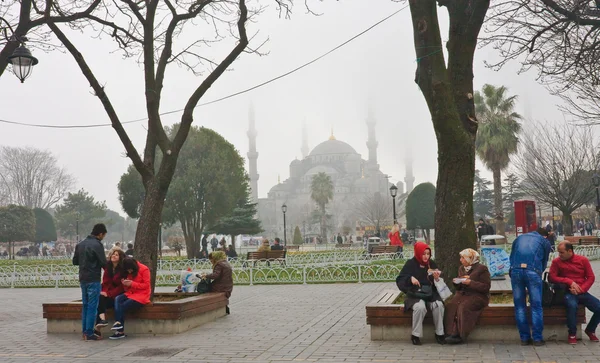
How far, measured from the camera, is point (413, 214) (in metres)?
42.8

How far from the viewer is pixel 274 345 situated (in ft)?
24.8

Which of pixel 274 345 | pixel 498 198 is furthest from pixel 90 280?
pixel 498 198

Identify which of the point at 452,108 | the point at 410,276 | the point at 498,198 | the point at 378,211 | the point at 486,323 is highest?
→ the point at 378,211

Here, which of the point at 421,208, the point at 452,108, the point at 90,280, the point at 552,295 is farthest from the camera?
the point at 421,208

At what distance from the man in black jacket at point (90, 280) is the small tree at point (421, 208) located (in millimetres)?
35493

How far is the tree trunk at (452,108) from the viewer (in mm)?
8125

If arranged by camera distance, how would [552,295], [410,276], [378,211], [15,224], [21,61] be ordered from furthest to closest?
[378,211], [15,224], [21,61], [410,276], [552,295]

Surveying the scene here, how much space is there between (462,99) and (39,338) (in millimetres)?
6643

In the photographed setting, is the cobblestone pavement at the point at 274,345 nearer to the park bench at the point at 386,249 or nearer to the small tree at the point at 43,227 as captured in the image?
the park bench at the point at 386,249

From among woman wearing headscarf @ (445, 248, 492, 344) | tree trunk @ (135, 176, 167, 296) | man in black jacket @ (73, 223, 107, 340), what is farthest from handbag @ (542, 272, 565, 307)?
man in black jacket @ (73, 223, 107, 340)

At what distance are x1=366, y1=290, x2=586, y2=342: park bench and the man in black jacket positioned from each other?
364 cm

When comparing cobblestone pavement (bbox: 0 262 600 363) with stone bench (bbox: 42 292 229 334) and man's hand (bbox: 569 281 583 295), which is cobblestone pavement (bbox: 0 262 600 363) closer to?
stone bench (bbox: 42 292 229 334)

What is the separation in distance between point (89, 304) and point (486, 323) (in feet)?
16.7

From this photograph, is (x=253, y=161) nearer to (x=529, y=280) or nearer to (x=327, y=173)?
(x=327, y=173)
